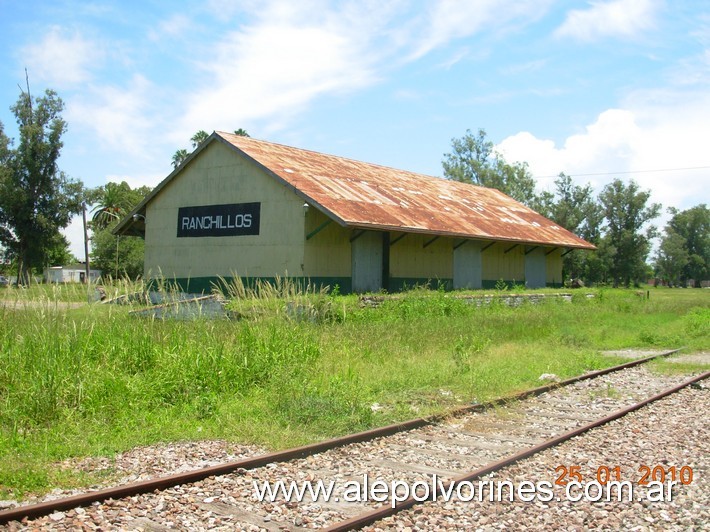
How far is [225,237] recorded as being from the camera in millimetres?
23531

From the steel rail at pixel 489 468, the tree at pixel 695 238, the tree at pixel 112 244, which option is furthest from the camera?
the tree at pixel 695 238

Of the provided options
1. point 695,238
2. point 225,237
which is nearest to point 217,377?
point 225,237

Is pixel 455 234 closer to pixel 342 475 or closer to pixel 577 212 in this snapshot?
pixel 342 475

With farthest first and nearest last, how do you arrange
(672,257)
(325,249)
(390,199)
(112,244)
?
(672,257)
(112,244)
(390,199)
(325,249)

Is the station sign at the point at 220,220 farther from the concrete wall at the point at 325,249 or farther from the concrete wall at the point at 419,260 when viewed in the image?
the concrete wall at the point at 419,260

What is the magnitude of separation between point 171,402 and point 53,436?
169 cm

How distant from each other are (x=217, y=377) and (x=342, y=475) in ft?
10.8

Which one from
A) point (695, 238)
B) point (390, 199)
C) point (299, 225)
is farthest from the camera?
point (695, 238)

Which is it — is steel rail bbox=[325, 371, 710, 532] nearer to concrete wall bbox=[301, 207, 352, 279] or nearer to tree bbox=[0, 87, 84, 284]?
concrete wall bbox=[301, 207, 352, 279]

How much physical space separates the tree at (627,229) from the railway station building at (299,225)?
36622 millimetres

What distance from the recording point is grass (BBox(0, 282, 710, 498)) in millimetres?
6613

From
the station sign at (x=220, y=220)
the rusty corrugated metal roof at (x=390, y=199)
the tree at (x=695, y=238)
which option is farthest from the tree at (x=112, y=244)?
the tree at (x=695, y=238)

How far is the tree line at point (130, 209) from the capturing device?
4075 cm

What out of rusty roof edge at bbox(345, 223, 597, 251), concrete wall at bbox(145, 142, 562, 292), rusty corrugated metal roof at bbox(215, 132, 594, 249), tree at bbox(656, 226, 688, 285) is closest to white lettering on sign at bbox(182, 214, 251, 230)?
concrete wall at bbox(145, 142, 562, 292)
